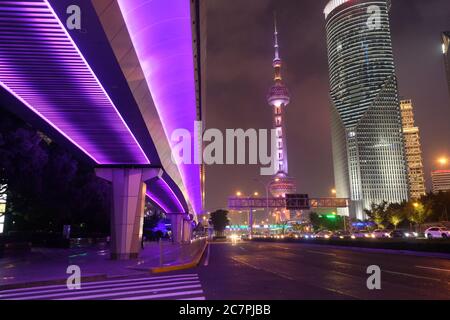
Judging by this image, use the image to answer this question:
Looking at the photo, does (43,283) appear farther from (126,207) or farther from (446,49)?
(446,49)

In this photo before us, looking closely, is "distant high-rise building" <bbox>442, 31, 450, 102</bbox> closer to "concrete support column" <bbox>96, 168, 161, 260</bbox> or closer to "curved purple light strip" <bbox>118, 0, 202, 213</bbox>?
"concrete support column" <bbox>96, 168, 161, 260</bbox>

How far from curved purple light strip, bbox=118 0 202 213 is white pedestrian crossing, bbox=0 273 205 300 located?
8.08 metres

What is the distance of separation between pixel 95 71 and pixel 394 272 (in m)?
13.8

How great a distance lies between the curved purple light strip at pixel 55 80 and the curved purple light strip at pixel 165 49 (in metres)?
1.95

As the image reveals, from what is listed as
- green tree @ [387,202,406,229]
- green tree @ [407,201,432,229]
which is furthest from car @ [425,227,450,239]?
green tree @ [387,202,406,229]

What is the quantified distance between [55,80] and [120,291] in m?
7.74

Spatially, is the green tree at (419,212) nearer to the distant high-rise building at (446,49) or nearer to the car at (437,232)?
the car at (437,232)

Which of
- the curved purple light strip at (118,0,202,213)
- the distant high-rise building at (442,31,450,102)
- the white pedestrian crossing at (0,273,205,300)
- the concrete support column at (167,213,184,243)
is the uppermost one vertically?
the distant high-rise building at (442,31,450,102)

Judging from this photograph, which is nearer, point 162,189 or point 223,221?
point 162,189

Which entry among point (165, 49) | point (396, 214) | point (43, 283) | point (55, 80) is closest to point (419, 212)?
point (396, 214)

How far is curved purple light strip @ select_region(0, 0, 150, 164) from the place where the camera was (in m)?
10.5

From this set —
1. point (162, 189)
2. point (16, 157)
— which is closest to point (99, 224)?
point (162, 189)

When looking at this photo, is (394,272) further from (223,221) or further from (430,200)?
(223,221)
